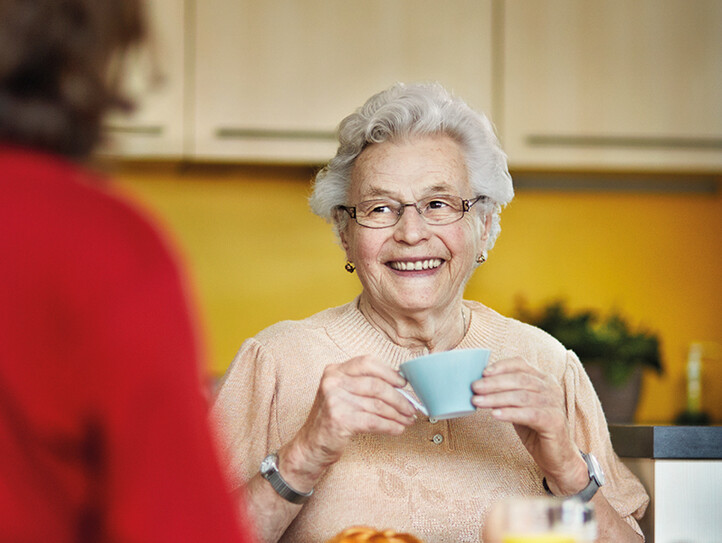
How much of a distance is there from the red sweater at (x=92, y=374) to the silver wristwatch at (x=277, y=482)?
76 centimetres

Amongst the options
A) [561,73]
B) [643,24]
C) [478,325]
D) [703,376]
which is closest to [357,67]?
[561,73]

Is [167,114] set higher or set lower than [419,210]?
higher

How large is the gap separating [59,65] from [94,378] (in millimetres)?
179

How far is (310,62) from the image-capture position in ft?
8.89

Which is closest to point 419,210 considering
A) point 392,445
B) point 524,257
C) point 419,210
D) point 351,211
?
point 419,210

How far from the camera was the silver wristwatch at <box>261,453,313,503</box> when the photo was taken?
122cm

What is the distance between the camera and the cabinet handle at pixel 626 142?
2785mm

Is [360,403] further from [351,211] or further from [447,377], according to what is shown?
[351,211]

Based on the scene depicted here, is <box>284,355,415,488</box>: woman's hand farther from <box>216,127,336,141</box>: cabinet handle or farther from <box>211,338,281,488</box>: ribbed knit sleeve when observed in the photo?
<box>216,127,336,141</box>: cabinet handle

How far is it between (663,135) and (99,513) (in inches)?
104

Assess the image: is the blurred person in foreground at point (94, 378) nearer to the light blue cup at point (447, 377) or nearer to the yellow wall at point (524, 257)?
the light blue cup at point (447, 377)

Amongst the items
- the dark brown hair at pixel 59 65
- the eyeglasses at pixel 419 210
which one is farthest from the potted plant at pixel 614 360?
the dark brown hair at pixel 59 65

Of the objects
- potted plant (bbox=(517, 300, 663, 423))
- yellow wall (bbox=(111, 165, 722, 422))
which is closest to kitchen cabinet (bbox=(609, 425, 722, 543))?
potted plant (bbox=(517, 300, 663, 423))

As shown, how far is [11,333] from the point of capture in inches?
17.5
